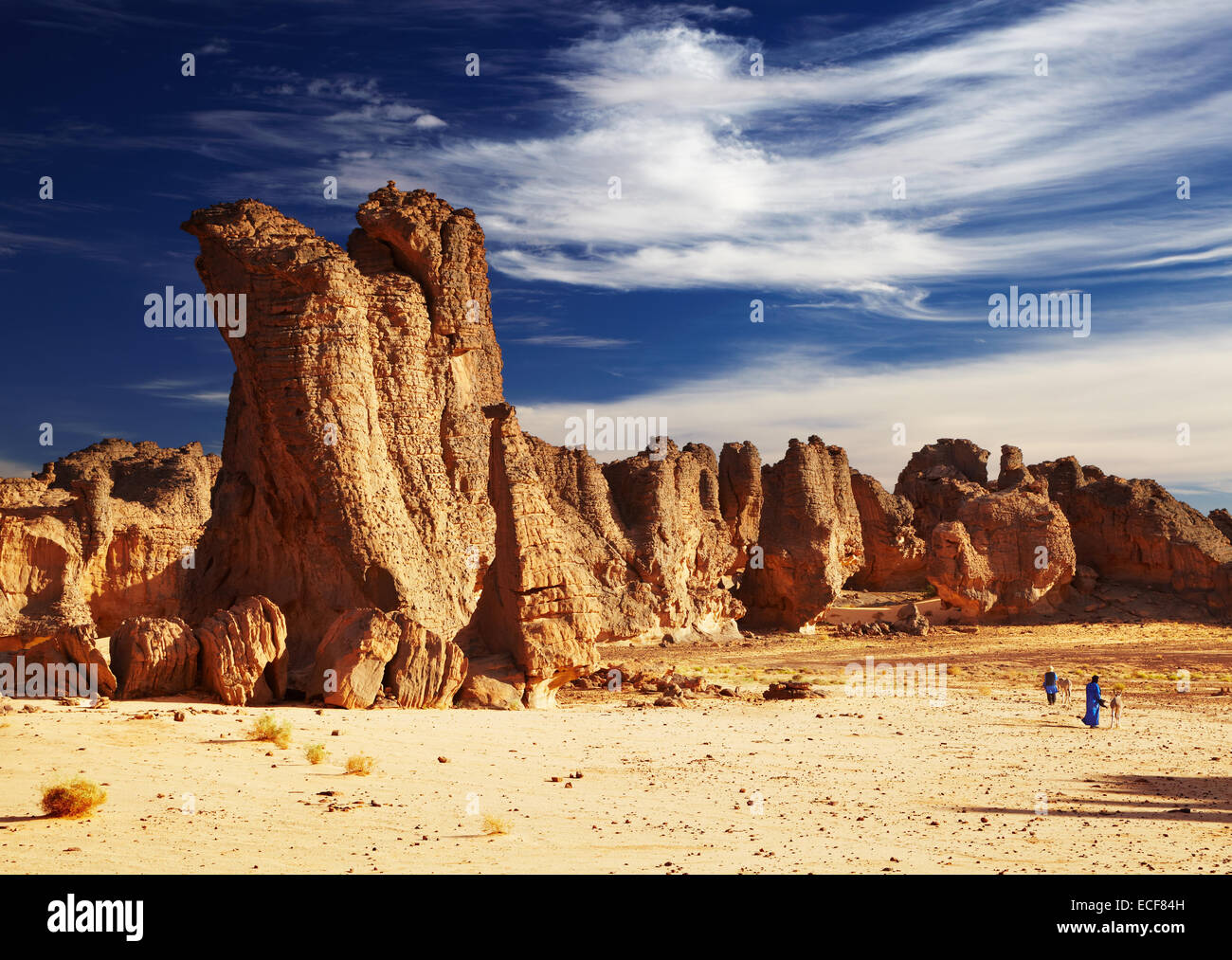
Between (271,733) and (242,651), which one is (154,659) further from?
(271,733)

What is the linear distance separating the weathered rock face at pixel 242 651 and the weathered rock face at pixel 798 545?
1088 inches

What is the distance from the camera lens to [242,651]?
48.2ft

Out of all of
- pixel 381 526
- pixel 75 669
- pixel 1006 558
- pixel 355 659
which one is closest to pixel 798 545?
pixel 1006 558

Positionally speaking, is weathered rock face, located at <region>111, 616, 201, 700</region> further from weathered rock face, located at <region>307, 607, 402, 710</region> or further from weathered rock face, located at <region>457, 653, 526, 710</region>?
weathered rock face, located at <region>457, 653, 526, 710</region>

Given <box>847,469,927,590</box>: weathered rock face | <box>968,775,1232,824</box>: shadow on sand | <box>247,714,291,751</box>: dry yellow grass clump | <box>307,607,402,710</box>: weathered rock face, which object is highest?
<box>847,469,927,590</box>: weathered rock face

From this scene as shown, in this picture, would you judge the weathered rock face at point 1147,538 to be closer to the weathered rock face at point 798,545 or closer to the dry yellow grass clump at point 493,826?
the weathered rock face at point 798,545

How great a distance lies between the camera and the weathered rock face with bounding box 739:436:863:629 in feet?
132

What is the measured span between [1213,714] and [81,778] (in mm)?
18417

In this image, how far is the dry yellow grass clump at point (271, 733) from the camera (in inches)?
466

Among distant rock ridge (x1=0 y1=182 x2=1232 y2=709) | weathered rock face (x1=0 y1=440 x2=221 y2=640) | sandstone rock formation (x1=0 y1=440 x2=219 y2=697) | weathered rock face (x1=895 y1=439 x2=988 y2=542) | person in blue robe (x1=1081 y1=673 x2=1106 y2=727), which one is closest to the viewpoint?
distant rock ridge (x1=0 y1=182 x2=1232 y2=709)

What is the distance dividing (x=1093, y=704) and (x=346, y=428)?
12.9 meters

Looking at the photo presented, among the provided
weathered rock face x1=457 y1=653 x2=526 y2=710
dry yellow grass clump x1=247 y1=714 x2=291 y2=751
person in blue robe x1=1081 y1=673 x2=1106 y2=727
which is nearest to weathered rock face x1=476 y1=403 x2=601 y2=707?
weathered rock face x1=457 y1=653 x2=526 y2=710

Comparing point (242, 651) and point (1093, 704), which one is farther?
point (1093, 704)

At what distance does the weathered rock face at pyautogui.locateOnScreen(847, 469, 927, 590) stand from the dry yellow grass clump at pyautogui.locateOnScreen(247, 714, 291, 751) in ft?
128
